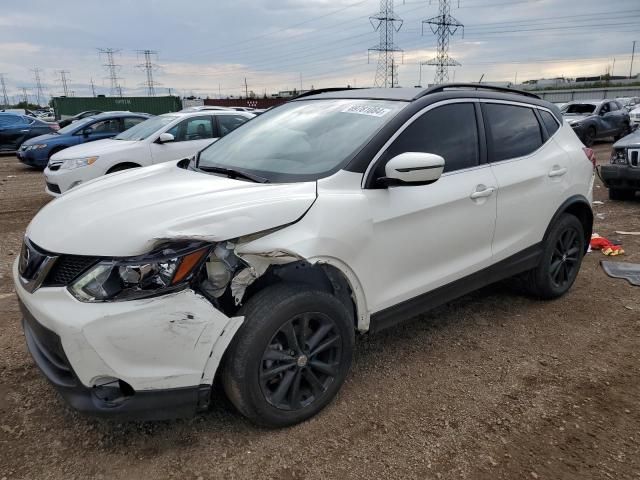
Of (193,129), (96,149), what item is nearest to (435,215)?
(193,129)

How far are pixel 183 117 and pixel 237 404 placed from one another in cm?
A: 723

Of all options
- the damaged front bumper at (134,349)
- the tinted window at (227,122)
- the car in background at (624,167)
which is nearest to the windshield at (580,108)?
the car in background at (624,167)

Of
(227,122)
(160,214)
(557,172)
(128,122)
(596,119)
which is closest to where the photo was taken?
(160,214)

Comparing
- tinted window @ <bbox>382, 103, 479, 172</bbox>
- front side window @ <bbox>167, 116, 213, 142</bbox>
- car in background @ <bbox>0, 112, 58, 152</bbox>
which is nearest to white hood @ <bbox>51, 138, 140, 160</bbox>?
front side window @ <bbox>167, 116, 213, 142</bbox>

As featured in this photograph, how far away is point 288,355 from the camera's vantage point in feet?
8.30

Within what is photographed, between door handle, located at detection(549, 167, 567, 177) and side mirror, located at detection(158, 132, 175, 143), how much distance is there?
5977 millimetres

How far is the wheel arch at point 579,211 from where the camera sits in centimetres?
410

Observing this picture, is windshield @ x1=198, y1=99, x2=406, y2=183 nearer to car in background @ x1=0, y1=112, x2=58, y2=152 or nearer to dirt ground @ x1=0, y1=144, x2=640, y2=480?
dirt ground @ x1=0, y1=144, x2=640, y2=480

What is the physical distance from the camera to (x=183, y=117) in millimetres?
8766

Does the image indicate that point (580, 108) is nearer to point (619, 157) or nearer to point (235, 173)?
point (619, 157)

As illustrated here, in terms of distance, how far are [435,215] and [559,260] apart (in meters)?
1.83

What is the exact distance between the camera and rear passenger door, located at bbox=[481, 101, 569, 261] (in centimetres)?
360

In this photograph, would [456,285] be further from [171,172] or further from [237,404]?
[171,172]

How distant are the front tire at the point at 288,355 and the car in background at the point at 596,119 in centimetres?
1730
